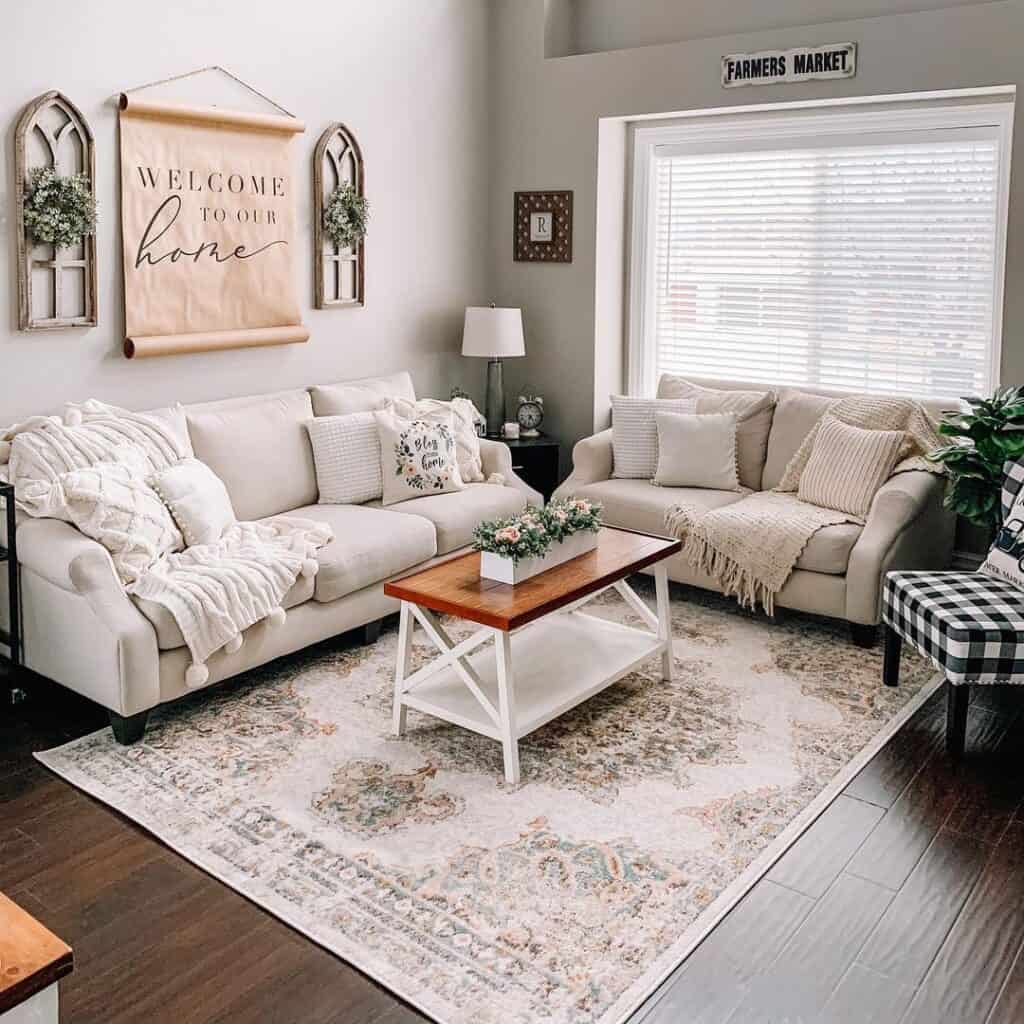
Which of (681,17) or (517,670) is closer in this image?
(517,670)

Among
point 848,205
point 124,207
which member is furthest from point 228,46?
point 848,205

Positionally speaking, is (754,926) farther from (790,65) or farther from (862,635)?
(790,65)

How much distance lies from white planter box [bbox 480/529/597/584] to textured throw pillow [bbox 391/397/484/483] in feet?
4.63

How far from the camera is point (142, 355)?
462 centimetres

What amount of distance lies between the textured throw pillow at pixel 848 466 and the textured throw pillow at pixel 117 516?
271cm

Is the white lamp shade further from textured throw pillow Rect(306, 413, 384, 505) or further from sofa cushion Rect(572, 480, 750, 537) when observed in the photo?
textured throw pillow Rect(306, 413, 384, 505)

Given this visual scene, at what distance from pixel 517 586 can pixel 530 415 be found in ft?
8.39

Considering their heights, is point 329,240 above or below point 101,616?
above

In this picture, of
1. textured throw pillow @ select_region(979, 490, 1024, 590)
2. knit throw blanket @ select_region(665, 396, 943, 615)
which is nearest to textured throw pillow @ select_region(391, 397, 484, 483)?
knit throw blanket @ select_region(665, 396, 943, 615)

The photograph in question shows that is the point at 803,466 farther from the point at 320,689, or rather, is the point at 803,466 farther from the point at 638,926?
the point at 638,926

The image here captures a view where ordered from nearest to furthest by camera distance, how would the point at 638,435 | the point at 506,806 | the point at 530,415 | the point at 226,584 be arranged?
the point at 506,806 < the point at 226,584 < the point at 638,435 < the point at 530,415

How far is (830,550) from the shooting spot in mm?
4559

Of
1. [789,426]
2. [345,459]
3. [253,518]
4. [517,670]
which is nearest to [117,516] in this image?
[253,518]

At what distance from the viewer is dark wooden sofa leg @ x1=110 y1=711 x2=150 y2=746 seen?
3.62 meters
